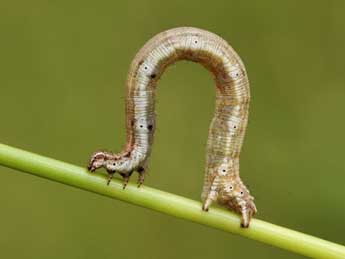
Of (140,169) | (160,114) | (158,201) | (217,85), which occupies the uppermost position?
(160,114)

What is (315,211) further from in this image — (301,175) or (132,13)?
(132,13)

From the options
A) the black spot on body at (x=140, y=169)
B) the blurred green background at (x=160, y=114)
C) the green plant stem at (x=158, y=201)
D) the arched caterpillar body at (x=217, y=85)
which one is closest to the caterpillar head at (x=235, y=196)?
the arched caterpillar body at (x=217, y=85)

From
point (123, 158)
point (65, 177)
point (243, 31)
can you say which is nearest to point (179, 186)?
point (243, 31)

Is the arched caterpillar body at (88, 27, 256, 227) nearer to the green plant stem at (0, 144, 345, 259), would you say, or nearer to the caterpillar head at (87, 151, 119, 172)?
the caterpillar head at (87, 151, 119, 172)

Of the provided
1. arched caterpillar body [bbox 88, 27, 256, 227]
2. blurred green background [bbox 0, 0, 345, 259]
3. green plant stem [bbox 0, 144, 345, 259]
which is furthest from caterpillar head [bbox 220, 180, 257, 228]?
blurred green background [bbox 0, 0, 345, 259]

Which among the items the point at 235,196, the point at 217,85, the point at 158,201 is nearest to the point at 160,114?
the point at 217,85

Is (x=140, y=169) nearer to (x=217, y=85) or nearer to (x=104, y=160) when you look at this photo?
(x=104, y=160)
